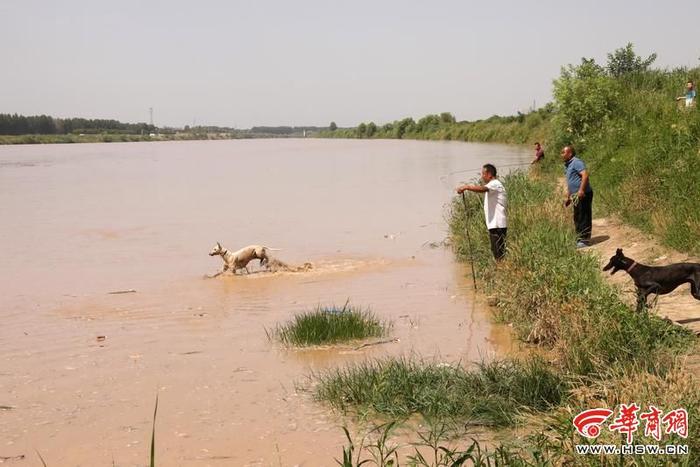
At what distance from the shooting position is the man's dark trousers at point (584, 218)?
1159 cm

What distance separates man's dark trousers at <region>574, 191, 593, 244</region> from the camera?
11.6 m

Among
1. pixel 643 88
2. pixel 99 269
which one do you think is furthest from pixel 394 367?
pixel 643 88

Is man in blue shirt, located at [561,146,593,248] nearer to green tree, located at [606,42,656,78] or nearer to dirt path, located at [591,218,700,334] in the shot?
dirt path, located at [591,218,700,334]

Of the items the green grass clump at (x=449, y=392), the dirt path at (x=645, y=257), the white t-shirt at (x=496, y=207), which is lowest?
the green grass clump at (x=449, y=392)

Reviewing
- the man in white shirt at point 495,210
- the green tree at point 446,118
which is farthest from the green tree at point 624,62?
the green tree at point 446,118

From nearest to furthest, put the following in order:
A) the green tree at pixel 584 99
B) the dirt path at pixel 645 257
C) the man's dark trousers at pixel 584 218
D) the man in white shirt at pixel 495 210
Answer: the dirt path at pixel 645 257
the man in white shirt at pixel 495 210
the man's dark trousers at pixel 584 218
the green tree at pixel 584 99

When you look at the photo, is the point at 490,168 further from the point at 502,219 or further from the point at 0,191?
the point at 0,191

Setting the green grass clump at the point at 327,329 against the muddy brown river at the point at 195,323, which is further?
the green grass clump at the point at 327,329

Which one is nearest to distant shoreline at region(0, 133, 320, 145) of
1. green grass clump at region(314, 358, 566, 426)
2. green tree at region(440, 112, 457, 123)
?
green tree at region(440, 112, 457, 123)

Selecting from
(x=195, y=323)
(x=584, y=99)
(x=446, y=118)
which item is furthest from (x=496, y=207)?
(x=446, y=118)

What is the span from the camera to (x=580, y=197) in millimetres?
11422

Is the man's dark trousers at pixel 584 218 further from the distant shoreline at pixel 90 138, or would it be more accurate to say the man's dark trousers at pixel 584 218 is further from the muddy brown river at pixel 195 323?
the distant shoreline at pixel 90 138

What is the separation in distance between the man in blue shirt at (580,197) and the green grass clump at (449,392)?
6.17 meters

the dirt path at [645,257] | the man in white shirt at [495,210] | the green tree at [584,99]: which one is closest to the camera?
the dirt path at [645,257]
